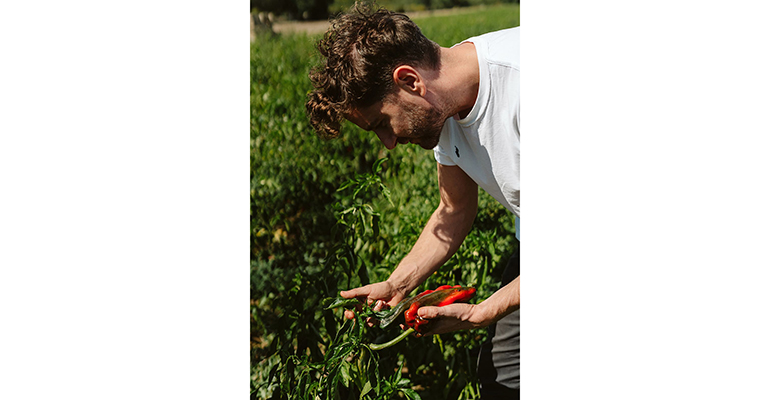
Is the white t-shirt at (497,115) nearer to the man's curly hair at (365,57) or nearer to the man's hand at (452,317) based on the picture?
the man's curly hair at (365,57)

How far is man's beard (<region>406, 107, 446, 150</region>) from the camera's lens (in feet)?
4.39

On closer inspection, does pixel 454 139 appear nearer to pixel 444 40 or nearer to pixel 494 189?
pixel 494 189

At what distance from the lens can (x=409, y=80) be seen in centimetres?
132

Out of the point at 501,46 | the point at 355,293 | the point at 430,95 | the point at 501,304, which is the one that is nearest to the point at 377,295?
the point at 355,293

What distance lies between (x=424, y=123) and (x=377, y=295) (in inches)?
19.9

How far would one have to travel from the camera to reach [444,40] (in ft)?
7.39

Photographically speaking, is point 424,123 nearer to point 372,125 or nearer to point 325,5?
point 372,125

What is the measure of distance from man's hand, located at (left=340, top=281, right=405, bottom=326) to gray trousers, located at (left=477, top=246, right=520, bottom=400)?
34 centimetres

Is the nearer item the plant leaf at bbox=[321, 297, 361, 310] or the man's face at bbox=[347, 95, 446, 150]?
the man's face at bbox=[347, 95, 446, 150]

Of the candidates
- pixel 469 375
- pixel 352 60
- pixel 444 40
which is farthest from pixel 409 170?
pixel 352 60

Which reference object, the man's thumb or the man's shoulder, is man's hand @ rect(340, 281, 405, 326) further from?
the man's shoulder

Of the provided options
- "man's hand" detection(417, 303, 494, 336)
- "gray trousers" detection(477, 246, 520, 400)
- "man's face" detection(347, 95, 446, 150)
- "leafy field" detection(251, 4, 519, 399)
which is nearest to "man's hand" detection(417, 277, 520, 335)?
"man's hand" detection(417, 303, 494, 336)

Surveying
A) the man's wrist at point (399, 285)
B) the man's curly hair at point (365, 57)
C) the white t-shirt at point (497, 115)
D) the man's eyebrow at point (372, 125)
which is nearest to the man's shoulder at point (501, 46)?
the white t-shirt at point (497, 115)

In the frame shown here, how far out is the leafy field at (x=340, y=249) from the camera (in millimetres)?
1625
